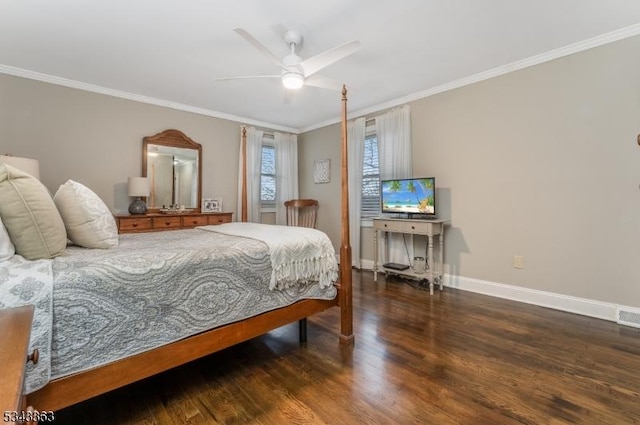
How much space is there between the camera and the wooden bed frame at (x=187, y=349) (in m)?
1.15

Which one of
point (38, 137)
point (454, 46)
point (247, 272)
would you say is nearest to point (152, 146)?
point (38, 137)

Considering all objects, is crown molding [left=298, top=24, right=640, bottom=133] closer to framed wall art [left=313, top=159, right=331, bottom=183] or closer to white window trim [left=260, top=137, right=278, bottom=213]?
framed wall art [left=313, top=159, right=331, bottom=183]

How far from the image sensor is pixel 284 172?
5.34 metres

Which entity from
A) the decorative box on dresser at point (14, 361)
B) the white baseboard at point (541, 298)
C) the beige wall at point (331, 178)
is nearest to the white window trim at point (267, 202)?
the beige wall at point (331, 178)

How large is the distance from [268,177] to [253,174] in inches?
14.6

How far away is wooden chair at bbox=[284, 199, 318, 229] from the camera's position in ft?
15.9

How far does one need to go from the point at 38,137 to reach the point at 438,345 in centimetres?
446

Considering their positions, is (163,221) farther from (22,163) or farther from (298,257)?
(298,257)

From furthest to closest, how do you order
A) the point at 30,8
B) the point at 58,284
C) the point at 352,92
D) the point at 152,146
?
the point at 152,146, the point at 352,92, the point at 30,8, the point at 58,284

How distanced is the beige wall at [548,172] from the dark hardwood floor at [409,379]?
57cm

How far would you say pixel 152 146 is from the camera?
4031 mm

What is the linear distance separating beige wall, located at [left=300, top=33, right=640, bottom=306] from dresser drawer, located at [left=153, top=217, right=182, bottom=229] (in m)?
3.27

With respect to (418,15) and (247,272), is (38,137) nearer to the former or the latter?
(247,272)

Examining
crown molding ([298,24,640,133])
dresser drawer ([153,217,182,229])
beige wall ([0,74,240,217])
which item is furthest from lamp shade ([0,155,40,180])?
crown molding ([298,24,640,133])
